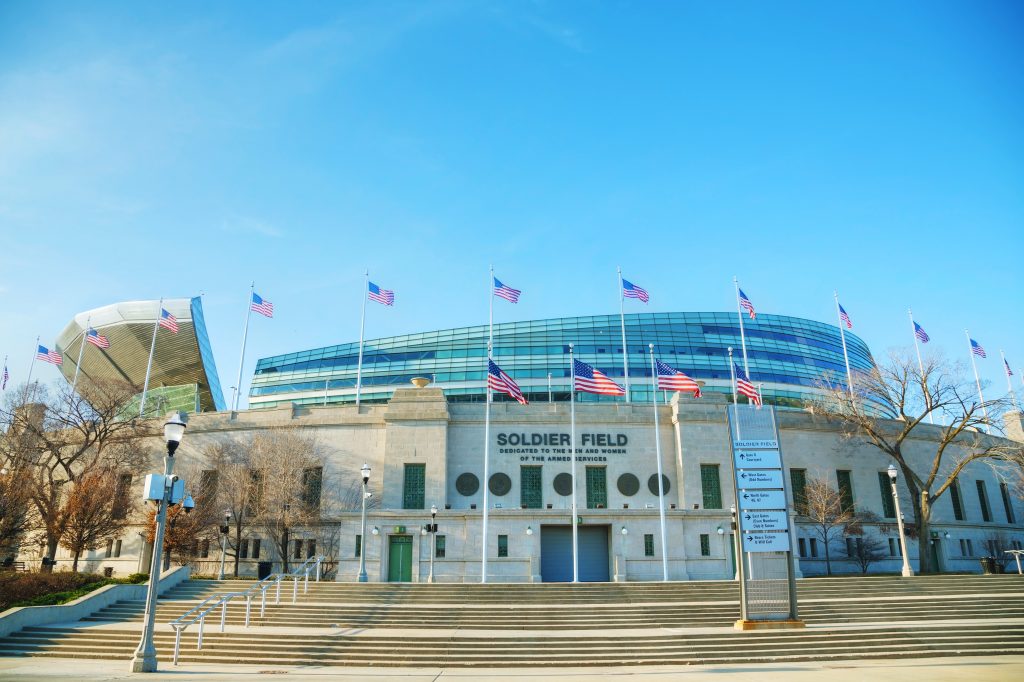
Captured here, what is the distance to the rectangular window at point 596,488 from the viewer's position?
134ft

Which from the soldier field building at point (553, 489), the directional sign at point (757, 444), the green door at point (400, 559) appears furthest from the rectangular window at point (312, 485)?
the directional sign at point (757, 444)

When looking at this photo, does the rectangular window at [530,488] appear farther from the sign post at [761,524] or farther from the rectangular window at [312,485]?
the sign post at [761,524]

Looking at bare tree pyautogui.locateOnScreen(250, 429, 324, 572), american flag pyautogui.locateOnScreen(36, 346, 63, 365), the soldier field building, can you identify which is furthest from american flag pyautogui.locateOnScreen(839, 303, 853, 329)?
american flag pyautogui.locateOnScreen(36, 346, 63, 365)

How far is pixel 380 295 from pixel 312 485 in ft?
40.7

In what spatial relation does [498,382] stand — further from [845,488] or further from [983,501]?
[983,501]

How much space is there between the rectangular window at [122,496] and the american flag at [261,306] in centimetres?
1332

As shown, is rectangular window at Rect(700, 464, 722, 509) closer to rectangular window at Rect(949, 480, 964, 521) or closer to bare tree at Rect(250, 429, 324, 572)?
rectangular window at Rect(949, 480, 964, 521)

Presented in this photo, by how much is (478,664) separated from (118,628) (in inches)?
491

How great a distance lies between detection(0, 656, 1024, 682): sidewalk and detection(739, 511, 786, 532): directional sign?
15.4 ft

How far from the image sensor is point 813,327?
84.4 metres

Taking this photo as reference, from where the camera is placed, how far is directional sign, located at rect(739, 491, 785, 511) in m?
21.7

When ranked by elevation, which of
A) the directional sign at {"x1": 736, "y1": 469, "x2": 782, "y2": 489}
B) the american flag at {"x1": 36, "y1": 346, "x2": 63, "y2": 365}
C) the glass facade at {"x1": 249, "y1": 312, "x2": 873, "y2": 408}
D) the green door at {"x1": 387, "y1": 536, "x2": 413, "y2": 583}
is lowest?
the green door at {"x1": 387, "y1": 536, "x2": 413, "y2": 583}

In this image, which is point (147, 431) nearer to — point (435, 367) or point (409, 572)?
point (409, 572)

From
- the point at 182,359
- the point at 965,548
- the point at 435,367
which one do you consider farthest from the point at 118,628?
the point at 435,367
